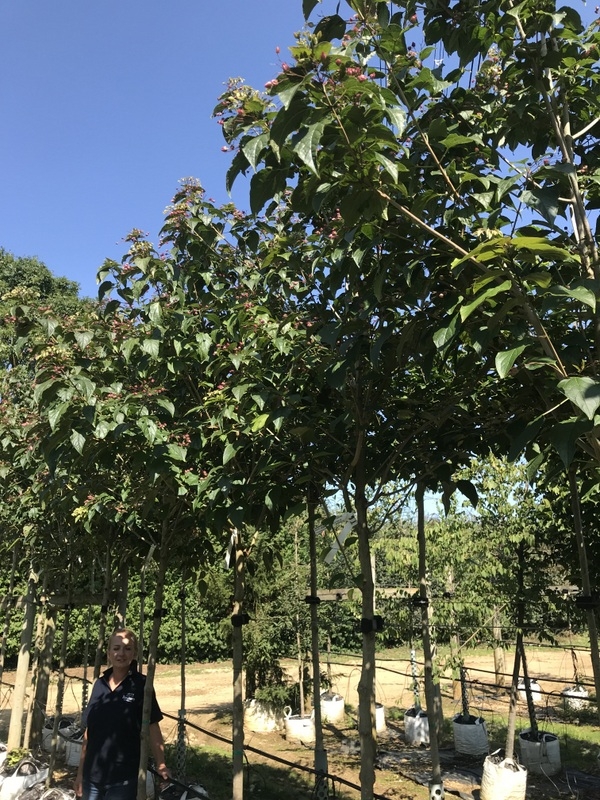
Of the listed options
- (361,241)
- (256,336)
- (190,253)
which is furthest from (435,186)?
(190,253)

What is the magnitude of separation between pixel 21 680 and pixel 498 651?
22.6ft

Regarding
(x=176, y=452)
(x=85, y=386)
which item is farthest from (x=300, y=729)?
(x=85, y=386)

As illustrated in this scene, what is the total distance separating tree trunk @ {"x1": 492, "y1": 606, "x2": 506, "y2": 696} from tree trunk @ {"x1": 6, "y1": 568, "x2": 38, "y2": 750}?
4480mm

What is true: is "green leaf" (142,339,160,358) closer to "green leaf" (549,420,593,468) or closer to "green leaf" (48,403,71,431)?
"green leaf" (48,403,71,431)

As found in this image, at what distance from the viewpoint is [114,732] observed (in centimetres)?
339

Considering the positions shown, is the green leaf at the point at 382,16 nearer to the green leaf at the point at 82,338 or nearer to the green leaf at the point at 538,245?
the green leaf at the point at 538,245

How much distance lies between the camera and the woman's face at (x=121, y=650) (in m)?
3.50

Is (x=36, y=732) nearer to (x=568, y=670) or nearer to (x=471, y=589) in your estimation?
(x=471, y=589)

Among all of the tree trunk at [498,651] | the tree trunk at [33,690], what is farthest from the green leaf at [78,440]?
the tree trunk at [33,690]

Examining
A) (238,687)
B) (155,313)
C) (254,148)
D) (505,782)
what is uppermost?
(155,313)

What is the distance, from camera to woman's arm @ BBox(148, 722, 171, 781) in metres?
3.30

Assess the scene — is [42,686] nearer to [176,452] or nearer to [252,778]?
[252,778]

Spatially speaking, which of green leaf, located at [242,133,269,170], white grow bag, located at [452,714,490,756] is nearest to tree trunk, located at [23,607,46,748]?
white grow bag, located at [452,714,490,756]

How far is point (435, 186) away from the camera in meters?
1.82
